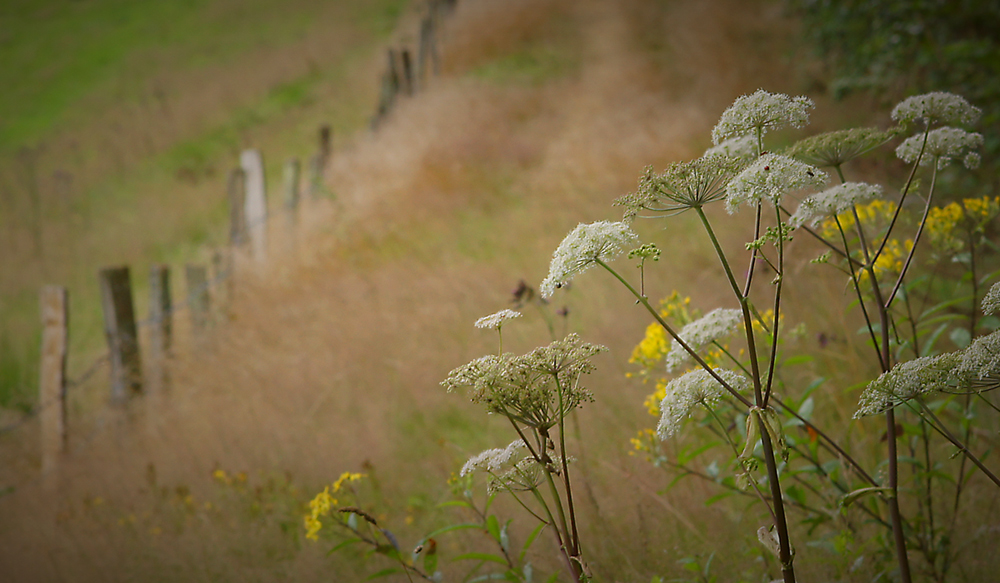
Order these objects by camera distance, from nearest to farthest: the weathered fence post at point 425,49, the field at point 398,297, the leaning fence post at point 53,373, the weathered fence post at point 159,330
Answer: the field at point 398,297 < the leaning fence post at point 53,373 < the weathered fence post at point 159,330 < the weathered fence post at point 425,49

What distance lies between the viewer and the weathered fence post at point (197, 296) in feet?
16.0

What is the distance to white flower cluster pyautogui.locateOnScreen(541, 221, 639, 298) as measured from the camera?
3.50 ft

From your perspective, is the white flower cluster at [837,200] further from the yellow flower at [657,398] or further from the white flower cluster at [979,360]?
the yellow flower at [657,398]

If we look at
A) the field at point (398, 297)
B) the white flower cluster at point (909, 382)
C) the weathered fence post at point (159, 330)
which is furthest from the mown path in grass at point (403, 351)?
the white flower cluster at point (909, 382)

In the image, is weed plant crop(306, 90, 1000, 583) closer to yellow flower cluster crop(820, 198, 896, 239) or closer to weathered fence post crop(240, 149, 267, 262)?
yellow flower cluster crop(820, 198, 896, 239)

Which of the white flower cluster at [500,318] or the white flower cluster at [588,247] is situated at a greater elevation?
the white flower cluster at [588,247]

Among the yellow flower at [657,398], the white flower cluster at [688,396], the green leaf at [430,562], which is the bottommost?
the green leaf at [430,562]

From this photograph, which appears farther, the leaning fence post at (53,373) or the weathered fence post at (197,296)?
the weathered fence post at (197,296)

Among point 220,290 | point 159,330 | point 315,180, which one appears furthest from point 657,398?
point 315,180

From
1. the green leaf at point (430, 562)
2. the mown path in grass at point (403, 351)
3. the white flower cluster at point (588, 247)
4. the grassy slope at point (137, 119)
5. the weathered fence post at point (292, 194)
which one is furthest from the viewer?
the grassy slope at point (137, 119)

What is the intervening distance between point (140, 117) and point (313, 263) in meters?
9.51

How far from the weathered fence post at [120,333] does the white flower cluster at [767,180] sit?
4.47 meters

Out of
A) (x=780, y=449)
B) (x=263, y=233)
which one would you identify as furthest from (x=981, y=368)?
(x=263, y=233)

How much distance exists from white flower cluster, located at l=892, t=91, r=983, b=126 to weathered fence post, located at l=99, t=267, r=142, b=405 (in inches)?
185
